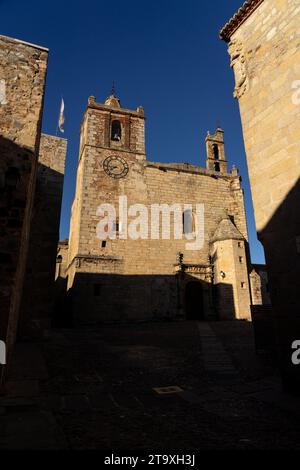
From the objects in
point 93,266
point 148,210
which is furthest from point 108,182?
point 93,266

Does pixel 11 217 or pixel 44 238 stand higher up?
pixel 44 238

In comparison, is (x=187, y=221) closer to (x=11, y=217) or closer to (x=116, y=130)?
(x=116, y=130)

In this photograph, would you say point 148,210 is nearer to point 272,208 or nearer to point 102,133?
point 102,133

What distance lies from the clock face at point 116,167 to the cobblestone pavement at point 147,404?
536 inches

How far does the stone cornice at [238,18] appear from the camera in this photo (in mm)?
6219

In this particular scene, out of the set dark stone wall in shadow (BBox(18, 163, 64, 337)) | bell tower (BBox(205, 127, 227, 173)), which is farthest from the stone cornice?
bell tower (BBox(205, 127, 227, 173))

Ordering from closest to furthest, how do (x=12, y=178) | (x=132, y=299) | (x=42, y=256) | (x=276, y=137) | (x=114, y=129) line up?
(x=12, y=178), (x=276, y=137), (x=42, y=256), (x=132, y=299), (x=114, y=129)

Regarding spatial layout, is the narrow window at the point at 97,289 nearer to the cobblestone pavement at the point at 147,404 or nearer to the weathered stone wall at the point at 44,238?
the weathered stone wall at the point at 44,238

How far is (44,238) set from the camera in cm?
948

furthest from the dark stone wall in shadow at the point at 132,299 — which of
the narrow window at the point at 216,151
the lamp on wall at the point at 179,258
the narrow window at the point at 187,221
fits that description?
the narrow window at the point at 216,151

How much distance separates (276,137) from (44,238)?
752 cm

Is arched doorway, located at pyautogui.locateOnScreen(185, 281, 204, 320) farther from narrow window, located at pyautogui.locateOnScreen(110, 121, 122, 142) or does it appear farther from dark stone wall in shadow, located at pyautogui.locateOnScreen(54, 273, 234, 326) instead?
narrow window, located at pyautogui.locateOnScreen(110, 121, 122, 142)

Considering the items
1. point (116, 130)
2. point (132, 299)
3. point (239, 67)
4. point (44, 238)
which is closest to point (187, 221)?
point (132, 299)

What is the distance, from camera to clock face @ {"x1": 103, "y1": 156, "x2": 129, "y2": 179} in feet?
61.9
